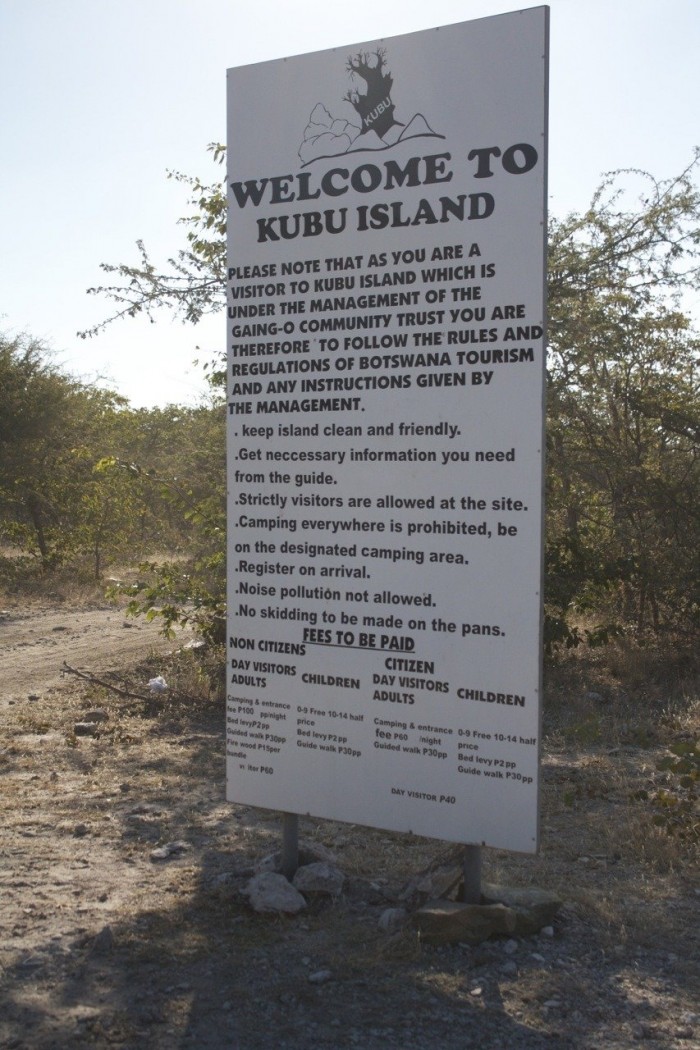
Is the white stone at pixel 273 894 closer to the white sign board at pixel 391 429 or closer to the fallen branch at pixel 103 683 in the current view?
the white sign board at pixel 391 429

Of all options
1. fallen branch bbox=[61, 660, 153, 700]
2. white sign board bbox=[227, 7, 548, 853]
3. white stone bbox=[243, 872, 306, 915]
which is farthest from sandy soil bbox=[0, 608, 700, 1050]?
fallen branch bbox=[61, 660, 153, 700]

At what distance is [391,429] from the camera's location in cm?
Answer: 387

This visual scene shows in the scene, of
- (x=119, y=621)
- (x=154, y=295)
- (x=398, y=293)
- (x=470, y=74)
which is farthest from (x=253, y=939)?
(x=119, y=621)

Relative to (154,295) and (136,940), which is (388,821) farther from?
(154,295)

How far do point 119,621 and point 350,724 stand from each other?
8.78 m

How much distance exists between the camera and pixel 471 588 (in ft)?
12.2

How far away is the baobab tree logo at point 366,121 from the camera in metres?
3.86

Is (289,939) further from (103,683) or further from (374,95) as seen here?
(103,683)

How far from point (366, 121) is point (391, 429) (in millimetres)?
1179

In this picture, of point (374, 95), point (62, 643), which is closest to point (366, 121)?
point (374, 95)

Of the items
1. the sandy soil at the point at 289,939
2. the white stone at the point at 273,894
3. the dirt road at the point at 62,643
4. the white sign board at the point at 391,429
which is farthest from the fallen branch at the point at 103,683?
the white stone at the point at 273,894

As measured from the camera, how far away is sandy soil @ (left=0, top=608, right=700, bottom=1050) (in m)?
3.13

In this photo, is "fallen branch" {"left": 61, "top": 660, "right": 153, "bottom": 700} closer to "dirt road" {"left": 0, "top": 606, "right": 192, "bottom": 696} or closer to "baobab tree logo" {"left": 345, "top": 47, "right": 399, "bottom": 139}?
"dirt road" {"left": 0, "top": 606, "right": 192, "bottom": 696}

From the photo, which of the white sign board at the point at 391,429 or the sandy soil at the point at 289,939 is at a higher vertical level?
the white sign board at the point at 391,429
